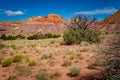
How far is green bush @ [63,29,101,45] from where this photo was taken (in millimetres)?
29609

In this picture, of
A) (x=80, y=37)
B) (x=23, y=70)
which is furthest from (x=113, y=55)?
(x=80, y=37)

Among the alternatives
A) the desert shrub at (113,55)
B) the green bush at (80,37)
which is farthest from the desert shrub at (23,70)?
the green bush at (80,37)

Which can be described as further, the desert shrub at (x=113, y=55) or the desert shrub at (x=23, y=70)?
the desert shrub at (x=23, y=70)

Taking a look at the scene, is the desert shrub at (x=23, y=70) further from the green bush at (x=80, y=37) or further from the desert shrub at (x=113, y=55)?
the green bush at (x=80, y=37)

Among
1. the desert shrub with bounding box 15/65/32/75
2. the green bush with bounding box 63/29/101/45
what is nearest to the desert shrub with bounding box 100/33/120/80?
the desert shrub with bounding box 15/65/32/75

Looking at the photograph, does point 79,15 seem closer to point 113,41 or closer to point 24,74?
point 24,74

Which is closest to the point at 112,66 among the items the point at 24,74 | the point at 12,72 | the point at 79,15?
the point at 24,74

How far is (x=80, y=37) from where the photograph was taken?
30.4m

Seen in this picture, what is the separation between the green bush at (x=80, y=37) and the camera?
29.6 meters

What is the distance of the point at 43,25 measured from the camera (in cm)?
9388

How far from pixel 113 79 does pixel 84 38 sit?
22.3 metres

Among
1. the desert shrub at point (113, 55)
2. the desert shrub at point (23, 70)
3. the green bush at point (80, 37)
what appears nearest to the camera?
the desert shrub at point (113, 55)

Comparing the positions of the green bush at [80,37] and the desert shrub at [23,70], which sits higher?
the green bush at [80,37]

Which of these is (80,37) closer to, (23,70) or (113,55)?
(23,70)
